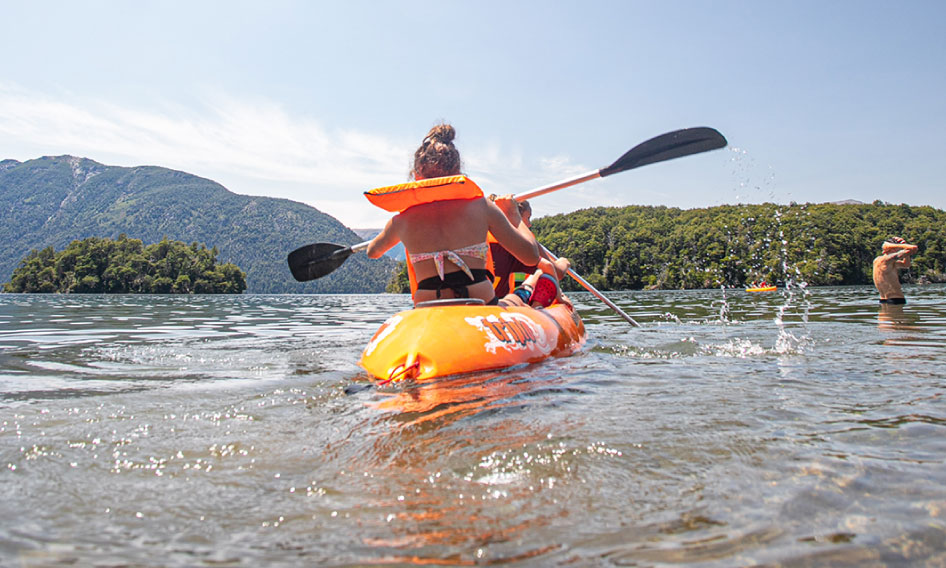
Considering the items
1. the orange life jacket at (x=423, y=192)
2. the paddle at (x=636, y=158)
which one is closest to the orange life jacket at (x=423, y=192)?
the orange life jacket at (x=423, y=192)

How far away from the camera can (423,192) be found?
15.2ft

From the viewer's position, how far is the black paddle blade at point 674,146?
7332 millimetres

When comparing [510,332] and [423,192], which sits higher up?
[423,192]

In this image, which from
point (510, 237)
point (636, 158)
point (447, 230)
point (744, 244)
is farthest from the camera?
point (744, 244)

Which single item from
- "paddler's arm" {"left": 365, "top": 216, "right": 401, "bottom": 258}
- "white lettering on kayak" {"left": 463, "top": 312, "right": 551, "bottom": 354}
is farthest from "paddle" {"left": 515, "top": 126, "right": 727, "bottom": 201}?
"paddler's arm" {"left": 365, "top": 216, "right": 401, "bottom": 258}

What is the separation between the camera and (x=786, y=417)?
9.18 ft

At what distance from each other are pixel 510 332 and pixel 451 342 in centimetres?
74

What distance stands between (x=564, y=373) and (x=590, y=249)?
83.8 m

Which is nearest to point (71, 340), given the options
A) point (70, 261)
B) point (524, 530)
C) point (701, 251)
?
point (524, 530)

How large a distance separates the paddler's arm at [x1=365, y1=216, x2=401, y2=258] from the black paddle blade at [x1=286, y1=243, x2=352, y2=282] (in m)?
2.15

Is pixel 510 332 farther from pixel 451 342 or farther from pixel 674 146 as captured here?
pixel 674 146

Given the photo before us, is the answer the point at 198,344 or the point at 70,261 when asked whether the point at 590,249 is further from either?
the point at 198,344

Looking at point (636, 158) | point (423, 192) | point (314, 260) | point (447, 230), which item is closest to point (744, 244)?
point (636, 158)

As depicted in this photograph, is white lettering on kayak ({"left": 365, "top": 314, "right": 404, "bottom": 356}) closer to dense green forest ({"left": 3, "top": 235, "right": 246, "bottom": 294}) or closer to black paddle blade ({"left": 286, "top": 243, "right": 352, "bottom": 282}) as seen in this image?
black paddle blade ({"left": 286, "top": 243, "right": 352, "bottom": 282})
